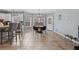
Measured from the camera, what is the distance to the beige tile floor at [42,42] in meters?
3.48

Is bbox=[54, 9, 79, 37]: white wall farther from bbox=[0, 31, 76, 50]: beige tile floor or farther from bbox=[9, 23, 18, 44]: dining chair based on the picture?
bbox=[9, 23, 18, 44]: dining chair

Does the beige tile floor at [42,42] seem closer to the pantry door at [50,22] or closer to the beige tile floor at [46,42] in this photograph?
the beige tile floor at [46,42]

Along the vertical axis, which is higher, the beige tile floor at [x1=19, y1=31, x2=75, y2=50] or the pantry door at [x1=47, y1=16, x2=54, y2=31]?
the pantry door at [x1=47, y1=16, x2=54, y2=31]

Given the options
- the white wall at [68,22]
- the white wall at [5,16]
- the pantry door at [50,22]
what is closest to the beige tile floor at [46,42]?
the pantry door at [50,22]

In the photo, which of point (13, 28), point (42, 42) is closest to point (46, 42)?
point (42, 42)

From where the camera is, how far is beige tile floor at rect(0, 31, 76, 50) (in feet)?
11.4

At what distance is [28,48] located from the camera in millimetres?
3479

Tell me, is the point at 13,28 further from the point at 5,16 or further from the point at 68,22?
the point at 68,22

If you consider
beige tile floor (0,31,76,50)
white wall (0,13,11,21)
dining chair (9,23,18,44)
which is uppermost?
white wall (0,13,11,21)

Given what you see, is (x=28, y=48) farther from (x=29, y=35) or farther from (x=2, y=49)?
(x=2, y=49)

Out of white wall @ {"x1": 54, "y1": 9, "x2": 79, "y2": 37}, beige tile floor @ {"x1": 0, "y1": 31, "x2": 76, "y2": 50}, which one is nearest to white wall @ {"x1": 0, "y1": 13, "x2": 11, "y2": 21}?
beige tile floor @ {"x1": 0, "y1": 31, "x2": 76, "y2": 50}
